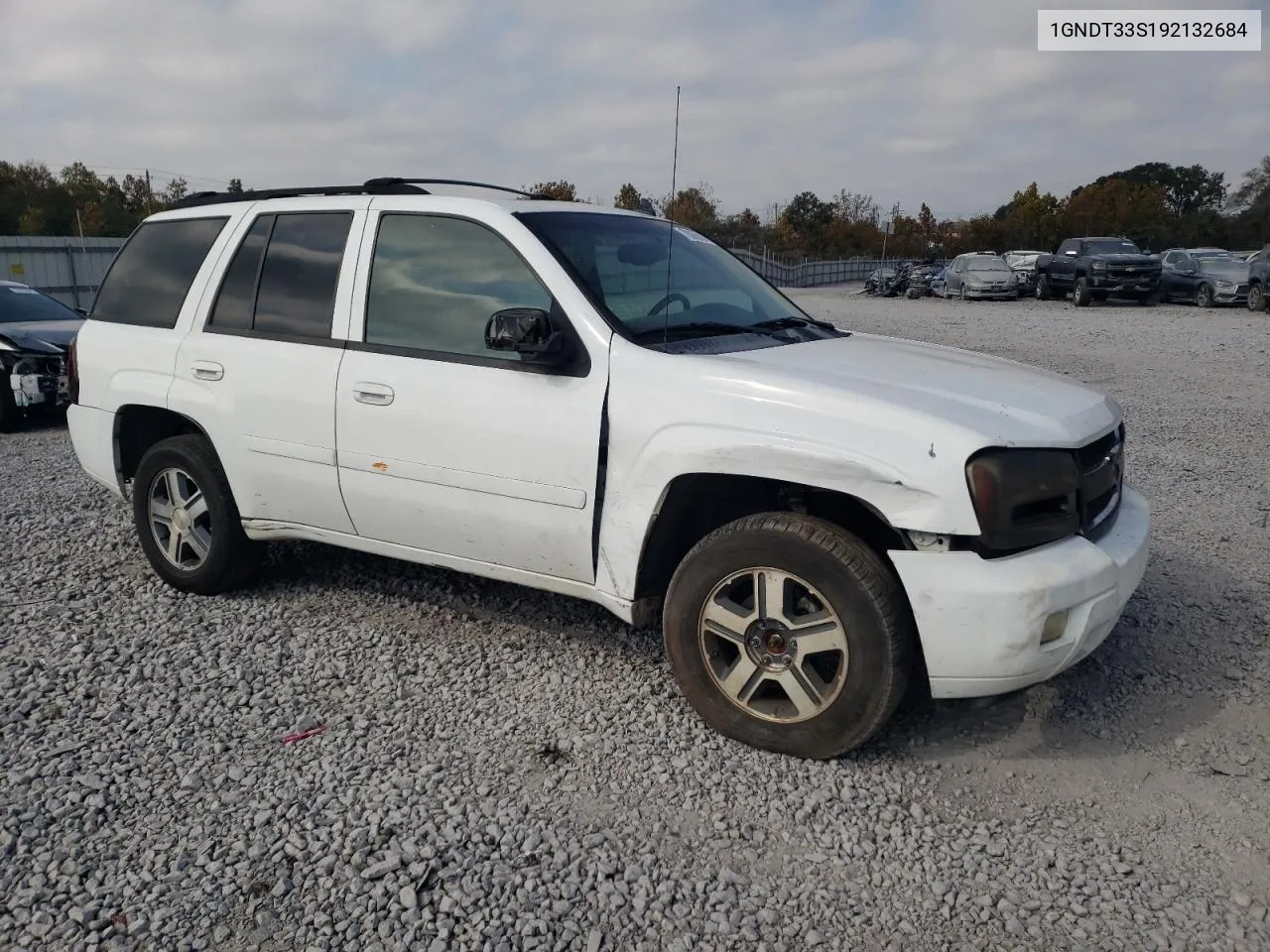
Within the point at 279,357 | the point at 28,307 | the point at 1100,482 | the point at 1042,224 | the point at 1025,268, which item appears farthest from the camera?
the point at 1042,224

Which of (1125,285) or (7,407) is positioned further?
(1125,285)

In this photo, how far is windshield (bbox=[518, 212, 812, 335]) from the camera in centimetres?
387

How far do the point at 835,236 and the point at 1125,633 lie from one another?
64.9 m

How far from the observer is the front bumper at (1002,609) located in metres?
3.08

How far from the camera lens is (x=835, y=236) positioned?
66312mm

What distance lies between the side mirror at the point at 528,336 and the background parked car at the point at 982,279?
2913 centimetres

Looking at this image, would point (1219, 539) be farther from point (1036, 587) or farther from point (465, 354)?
point (465, 354)

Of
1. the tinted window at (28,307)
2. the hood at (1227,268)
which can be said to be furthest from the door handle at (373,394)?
the hood at (1227,268)

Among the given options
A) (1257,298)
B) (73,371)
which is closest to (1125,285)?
(1257,298)

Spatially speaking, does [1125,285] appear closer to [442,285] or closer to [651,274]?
[651,274]

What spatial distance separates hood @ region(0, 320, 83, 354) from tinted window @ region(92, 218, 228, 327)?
197 inches

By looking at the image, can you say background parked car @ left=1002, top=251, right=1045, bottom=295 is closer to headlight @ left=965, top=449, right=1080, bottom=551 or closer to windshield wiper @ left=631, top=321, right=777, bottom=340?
windshield wiper @ left=631, top=321, right=777, bottom=340

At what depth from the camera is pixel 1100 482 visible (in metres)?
3.52

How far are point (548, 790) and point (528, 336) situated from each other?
4.98 ft
